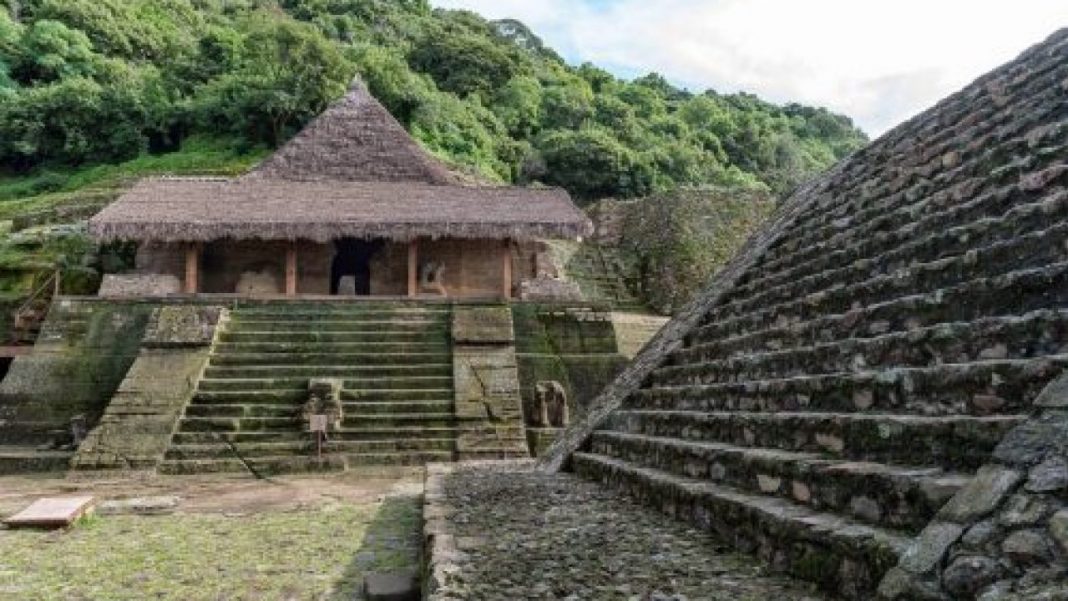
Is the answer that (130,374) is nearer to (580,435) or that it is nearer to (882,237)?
(580,435)

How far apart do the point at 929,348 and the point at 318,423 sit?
310 inches

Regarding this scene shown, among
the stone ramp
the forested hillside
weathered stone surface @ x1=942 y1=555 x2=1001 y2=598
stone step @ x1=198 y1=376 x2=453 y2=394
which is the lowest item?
the stone ramp

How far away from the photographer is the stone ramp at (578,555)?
3.17 metres

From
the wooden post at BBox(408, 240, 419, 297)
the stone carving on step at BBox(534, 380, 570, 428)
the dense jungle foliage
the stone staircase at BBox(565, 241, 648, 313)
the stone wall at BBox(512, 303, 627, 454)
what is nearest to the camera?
the stone carving on step at BBox(534, 380, 570, 428)

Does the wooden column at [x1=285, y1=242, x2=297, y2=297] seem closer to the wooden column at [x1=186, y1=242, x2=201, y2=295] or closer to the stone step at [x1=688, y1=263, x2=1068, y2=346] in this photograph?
the wooden column at [x1=186, y1=242, x2=201, y2=295]

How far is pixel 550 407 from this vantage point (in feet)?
37.0

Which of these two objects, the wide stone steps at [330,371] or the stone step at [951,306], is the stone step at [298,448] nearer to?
the wide stone steps at [330,371]

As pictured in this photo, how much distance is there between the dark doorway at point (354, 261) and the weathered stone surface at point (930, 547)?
15.9 m

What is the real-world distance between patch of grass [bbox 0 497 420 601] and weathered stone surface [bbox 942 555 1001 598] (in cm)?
336

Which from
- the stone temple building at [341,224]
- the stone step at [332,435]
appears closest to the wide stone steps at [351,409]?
the stone step at [332,435]

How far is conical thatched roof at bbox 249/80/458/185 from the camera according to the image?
57.7ft

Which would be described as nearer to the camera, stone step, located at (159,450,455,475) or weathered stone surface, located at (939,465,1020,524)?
weathered stone surface, located at (939,465,1020,524)

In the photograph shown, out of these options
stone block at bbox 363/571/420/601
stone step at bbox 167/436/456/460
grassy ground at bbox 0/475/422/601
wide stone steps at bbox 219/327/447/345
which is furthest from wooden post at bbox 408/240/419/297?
stone block at bbox 363/571/420/601

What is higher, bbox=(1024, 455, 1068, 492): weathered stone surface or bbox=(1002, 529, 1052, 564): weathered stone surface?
bbox=(1024, 455, 1068, 492): weathered stone surface
